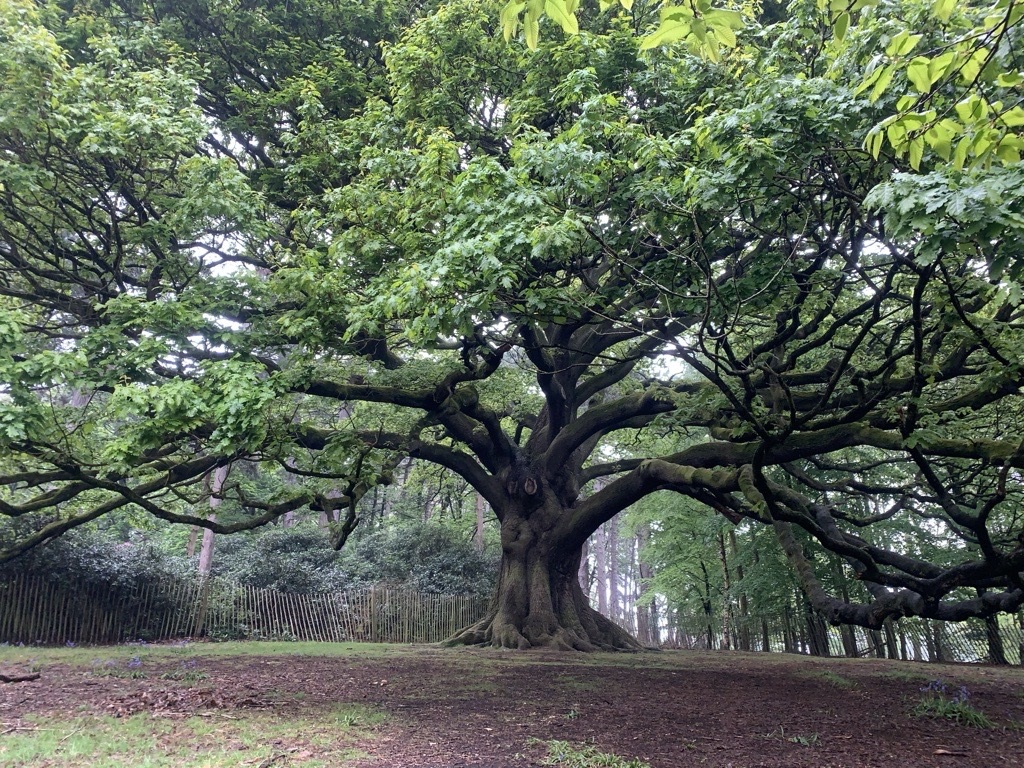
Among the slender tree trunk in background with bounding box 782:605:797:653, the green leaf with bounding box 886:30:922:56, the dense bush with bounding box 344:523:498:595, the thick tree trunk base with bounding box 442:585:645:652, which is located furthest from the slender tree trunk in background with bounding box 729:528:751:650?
the green leaf with bounding box 886:30:922:56

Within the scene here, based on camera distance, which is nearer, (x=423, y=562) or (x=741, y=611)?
(x=741, y=611)

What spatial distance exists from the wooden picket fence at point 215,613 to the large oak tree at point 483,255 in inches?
104

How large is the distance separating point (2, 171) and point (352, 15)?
615cm

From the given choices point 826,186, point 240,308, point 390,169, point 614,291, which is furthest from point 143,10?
point 826,186

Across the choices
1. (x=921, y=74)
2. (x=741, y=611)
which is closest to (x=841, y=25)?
(x=921, y=74)

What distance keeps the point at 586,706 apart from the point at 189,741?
371cm

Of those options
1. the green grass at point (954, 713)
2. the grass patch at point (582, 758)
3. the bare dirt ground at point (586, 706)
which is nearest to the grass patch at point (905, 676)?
the bare dirt ground at point (586, 706)

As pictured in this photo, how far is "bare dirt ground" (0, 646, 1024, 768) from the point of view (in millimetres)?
5016

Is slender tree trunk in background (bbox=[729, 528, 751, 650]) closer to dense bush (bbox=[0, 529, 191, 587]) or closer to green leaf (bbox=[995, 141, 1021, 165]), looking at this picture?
dense bush (bbox=[0, 529, 191, 587])

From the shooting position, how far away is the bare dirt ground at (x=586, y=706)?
502cm

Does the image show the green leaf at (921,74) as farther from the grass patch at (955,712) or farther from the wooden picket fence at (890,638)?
the wooden picket fence at (890,638)

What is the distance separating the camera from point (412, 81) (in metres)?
9.16

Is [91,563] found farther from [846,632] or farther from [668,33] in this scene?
[846,632]

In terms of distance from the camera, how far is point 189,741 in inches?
190
